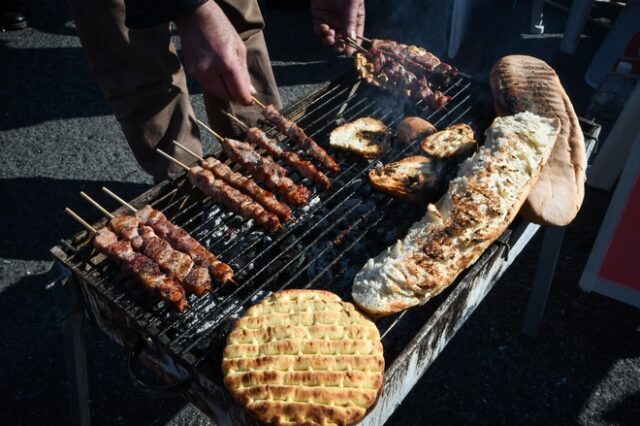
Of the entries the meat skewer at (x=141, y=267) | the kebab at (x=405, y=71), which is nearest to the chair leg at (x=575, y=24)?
the kebab at (x=405, y=71)

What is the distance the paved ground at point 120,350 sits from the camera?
12.7ft

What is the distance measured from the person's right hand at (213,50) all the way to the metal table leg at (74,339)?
137cm

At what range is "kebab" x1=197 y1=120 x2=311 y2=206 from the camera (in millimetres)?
3291

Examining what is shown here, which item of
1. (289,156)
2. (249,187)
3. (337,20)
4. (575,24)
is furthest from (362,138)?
(575,24)

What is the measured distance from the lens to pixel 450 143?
343 cm

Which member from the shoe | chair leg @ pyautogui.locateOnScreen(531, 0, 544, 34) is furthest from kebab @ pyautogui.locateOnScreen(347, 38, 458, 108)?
the shoe

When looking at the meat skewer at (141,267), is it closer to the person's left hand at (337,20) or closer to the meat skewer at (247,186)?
the meat skewer at (247,186)

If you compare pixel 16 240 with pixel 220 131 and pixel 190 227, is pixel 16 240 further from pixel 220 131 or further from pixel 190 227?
pixel 190 227

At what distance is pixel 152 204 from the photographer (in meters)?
3.11

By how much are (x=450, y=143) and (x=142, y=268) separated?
209 centimetres

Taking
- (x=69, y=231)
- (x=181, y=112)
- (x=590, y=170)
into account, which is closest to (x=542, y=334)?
(x=590, y=170)

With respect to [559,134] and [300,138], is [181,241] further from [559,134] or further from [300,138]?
[559,134]

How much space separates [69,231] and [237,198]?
286 centimetres

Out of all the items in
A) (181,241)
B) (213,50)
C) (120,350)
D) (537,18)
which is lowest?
(120,350)
